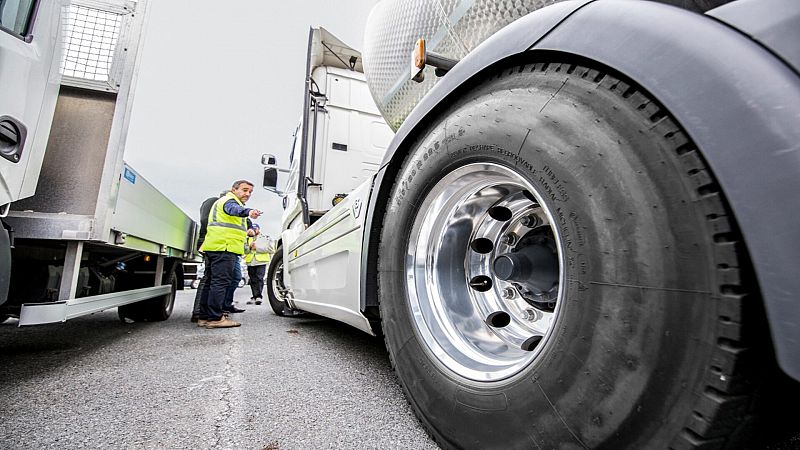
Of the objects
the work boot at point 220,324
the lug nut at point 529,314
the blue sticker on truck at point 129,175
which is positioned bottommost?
the work boot at point 220,324

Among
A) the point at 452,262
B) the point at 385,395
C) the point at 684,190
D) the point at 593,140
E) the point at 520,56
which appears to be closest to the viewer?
the point at 684,190

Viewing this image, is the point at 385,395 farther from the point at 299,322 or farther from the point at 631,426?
the point at 299,322

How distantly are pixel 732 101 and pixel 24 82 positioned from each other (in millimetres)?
2462

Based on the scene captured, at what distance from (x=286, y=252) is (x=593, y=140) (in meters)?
3.82

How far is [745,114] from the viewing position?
58 cm

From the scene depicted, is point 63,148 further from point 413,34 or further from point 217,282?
point 413,34

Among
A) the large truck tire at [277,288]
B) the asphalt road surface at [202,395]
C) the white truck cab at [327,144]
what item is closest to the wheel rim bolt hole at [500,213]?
the asphalt road surface at [202,395]

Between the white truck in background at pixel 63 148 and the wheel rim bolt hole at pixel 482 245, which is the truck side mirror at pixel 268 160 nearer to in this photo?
the white truck in background at pixel 63 148

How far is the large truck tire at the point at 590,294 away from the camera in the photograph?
58 centimetres

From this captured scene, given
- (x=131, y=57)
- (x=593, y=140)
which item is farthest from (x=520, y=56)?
(x=131, y=57)

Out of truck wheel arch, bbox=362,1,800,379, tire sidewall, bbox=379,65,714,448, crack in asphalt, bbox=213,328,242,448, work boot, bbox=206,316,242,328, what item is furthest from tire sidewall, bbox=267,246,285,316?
truck wheel arch, bbox=362,1,800,379

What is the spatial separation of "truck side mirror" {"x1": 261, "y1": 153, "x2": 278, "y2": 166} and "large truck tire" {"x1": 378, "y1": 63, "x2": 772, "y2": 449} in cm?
406

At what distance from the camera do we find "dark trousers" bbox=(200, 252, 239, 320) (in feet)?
12.4

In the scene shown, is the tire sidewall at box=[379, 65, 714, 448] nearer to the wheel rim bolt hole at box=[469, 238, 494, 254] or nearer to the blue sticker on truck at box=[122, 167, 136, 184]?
the wheel rim bolt hole at box=[469, 238, 494, 254]
